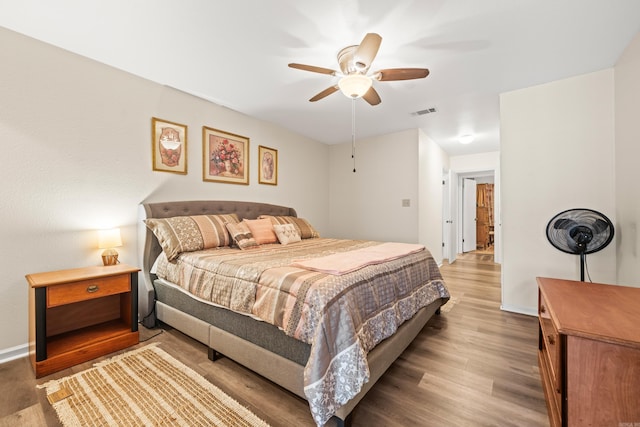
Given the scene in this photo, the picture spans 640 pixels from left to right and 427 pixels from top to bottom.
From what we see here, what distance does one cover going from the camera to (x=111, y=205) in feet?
8.24

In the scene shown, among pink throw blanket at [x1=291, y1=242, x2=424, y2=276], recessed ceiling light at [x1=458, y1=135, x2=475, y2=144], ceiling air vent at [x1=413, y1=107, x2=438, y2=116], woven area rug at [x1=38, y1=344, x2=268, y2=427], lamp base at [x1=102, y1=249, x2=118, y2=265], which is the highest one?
ceiling air vent at [x1=413, y1=107, x2=438, y2=116]

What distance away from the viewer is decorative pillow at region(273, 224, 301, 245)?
312cm

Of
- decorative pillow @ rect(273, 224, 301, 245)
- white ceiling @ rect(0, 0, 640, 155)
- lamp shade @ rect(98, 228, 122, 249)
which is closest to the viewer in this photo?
Result: white ceiling @ rect(0, 0, 640, 155)

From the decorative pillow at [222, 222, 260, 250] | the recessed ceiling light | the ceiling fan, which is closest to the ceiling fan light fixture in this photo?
the ceiling fan

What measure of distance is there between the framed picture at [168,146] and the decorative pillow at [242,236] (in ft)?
3.07

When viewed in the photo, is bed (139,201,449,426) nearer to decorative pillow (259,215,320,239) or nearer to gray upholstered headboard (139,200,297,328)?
gray upholstered headboard (139,200,297,328)

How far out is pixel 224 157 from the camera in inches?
137

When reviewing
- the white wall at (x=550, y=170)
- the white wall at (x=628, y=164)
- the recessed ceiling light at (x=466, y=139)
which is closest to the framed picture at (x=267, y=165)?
the white wall at (x=550, y=170)

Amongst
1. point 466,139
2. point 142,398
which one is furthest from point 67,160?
point 466,139

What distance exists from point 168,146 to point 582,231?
13.3 ft

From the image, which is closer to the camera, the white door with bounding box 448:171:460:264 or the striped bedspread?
the striped bedspread

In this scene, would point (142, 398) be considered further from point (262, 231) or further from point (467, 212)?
point (467, 212)

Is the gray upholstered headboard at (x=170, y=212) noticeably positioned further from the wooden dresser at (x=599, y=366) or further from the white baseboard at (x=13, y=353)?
the wooden dresser at (x=599, y=366)

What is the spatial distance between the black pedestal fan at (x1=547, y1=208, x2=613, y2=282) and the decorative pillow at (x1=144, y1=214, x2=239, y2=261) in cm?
315
